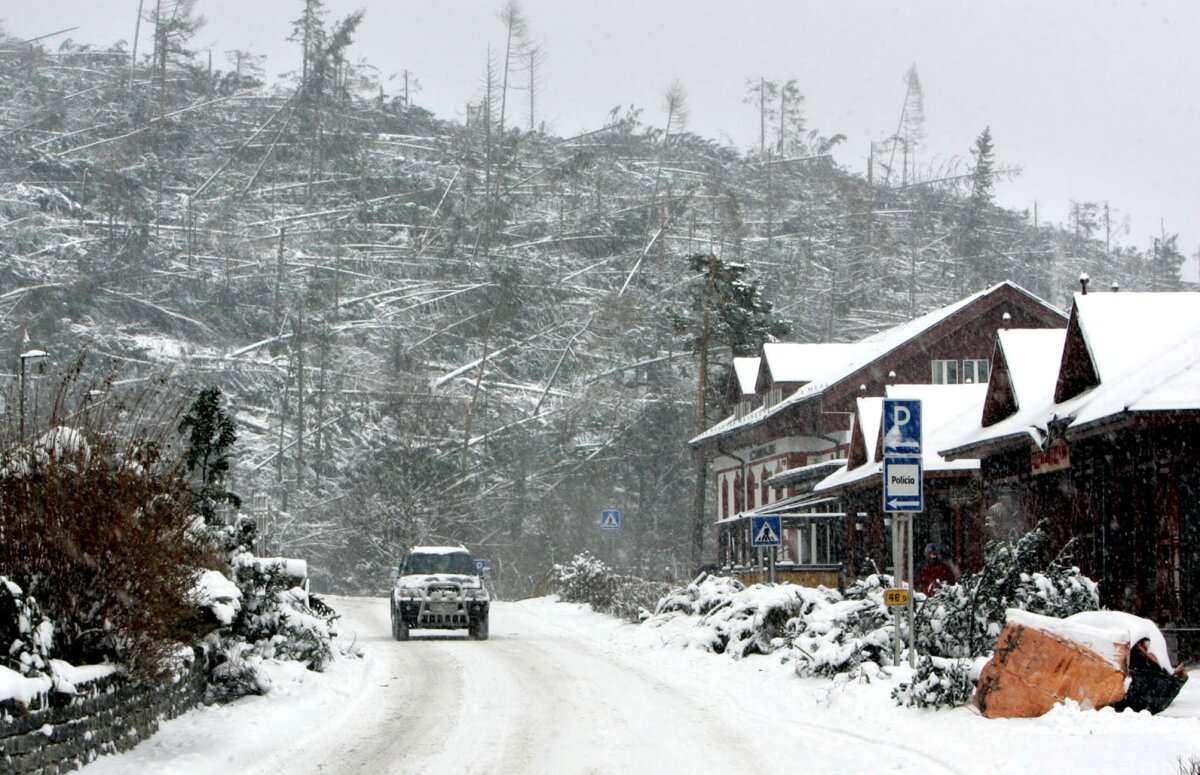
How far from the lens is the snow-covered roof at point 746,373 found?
55312 mm

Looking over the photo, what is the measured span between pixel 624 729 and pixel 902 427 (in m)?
4.61

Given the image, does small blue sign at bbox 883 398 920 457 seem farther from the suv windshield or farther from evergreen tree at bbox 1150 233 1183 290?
evergreen tree at bbox 1150 233 1183 290

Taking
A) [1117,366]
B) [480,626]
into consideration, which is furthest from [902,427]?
[480,626]

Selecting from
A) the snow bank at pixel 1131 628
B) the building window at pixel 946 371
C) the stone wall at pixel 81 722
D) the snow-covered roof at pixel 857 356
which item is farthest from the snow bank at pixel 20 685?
the building window at pixel 946 371

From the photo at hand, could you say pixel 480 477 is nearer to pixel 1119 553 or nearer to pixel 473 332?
pixel 473 332

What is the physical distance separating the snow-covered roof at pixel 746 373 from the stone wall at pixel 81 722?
4294 cm

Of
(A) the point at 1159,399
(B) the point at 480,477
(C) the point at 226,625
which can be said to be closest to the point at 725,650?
(A) the point at 1159,399

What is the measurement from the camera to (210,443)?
16656mm

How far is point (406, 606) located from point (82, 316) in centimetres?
6941

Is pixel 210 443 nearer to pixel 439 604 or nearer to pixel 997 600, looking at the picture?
pixel 997 600

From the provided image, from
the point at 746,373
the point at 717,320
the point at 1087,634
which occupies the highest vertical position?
the point at 717,320

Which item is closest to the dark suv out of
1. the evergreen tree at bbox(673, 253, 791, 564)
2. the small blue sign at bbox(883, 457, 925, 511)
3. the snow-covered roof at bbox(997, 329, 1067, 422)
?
the snow-covered roof at bbox(997, 329, 1067, 422)

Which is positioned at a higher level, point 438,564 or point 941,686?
point 438,564

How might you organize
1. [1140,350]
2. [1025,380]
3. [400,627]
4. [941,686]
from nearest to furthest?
1. [941,686]
2. [1140,350]
3. [1025,380]
4. [400,627]
